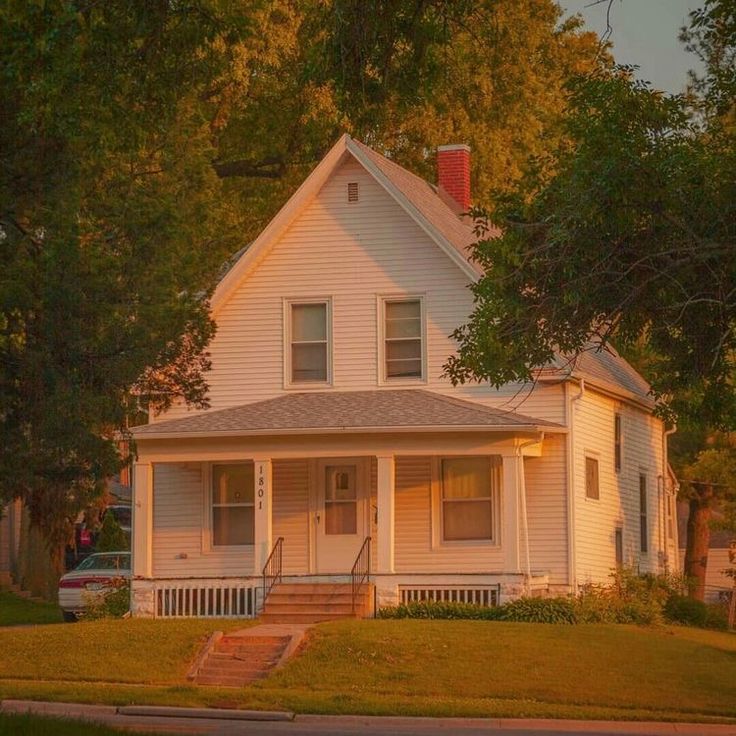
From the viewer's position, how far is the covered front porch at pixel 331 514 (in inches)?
1156

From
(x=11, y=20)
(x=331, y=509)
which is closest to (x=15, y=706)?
(x=11, y=20)

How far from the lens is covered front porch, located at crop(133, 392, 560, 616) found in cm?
2936

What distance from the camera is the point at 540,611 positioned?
1120 inches

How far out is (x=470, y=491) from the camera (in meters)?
31.4

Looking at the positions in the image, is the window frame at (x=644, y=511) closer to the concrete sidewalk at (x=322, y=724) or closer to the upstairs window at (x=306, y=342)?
the upstairs window at (x=306, y=342)

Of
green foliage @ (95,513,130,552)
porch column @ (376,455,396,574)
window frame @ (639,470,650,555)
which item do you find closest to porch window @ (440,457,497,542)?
porch column @ (376,455,396,574)

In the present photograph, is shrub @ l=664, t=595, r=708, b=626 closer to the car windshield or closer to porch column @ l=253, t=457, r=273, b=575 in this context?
porch column @ l=253, t=457, r=273, b=575

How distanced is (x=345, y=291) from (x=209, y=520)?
5.21m

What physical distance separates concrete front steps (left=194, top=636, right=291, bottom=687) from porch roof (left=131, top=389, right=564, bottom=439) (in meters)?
4.95

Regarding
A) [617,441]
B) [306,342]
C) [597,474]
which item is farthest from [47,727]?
[617,441]

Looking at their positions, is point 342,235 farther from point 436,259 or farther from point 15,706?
point 15,706

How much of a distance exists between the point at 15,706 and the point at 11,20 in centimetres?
935

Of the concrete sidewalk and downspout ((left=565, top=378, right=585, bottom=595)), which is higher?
downspout ((left=565, top=378, right=585, bottom=595))

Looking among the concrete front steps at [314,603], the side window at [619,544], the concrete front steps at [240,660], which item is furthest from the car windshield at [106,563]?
Answer: the side window at [619,544]
